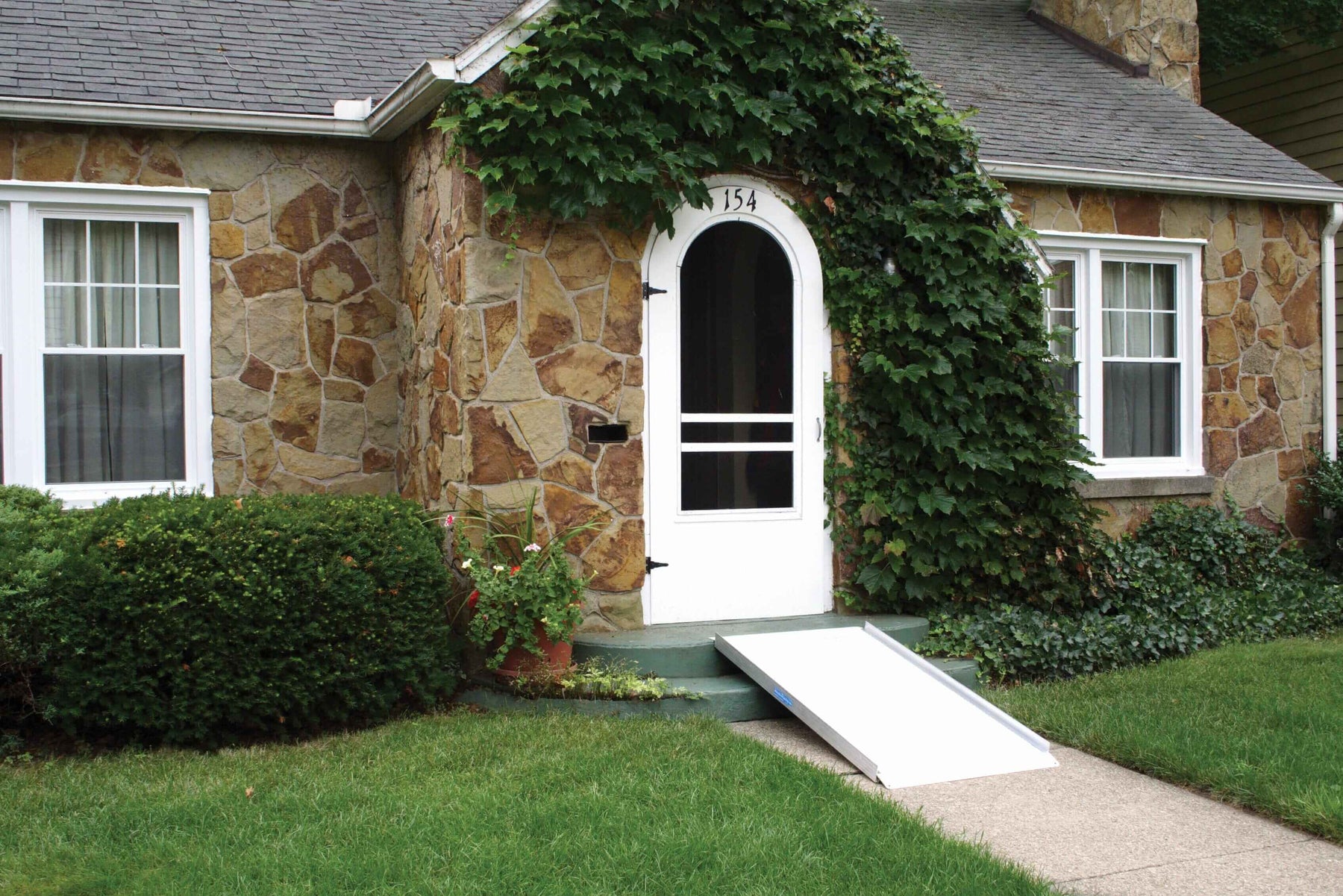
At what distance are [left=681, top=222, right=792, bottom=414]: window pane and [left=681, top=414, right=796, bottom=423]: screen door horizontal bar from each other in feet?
0.09

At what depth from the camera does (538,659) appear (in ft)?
19.9

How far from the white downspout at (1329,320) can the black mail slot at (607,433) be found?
20.8 feet

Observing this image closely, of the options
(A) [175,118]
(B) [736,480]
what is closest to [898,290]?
(B) [736,480]

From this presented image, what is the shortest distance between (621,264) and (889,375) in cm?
173

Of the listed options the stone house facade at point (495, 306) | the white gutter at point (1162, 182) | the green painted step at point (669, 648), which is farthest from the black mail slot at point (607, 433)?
the white gutter at point (1162, 182)

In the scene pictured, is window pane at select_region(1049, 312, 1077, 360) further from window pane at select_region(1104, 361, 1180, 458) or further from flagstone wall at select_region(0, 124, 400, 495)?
flagstone wall at select_region(0, 124, 400, 495)

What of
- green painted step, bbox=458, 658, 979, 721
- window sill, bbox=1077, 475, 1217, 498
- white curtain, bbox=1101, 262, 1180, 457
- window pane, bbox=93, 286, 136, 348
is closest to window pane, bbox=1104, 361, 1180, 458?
white curtain, bbox=1101, 262, 1180, 457

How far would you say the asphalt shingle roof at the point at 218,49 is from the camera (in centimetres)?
721

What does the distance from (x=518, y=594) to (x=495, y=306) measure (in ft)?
5.17

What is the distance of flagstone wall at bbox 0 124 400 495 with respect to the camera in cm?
727

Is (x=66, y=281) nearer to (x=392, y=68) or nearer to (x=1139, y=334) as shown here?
(x=392, y=68)

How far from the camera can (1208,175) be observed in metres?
9.27

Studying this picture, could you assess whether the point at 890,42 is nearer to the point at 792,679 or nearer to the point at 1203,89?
the point at 792,679

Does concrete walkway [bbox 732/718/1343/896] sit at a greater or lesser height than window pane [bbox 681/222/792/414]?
lesser
